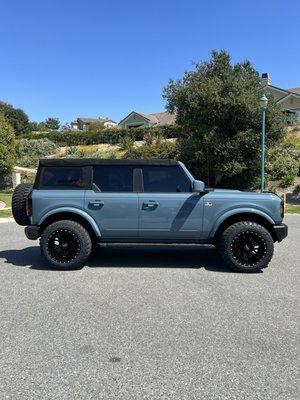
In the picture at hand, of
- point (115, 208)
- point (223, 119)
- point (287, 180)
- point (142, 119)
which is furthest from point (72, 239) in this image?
point (142, 119)

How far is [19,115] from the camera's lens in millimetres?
92000

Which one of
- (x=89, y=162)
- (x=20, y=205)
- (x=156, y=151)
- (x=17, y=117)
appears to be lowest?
(x=20, y=205)

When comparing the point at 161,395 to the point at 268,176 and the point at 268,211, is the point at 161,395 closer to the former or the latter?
Answer: the point at 268,211

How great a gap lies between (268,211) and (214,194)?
0.90 meters

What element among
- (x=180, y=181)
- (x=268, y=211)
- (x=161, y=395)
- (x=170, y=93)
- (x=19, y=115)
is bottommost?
(x=161, y=395)

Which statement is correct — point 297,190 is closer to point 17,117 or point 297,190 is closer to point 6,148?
point 6,148

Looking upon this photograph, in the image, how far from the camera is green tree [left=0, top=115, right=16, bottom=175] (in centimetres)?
2541

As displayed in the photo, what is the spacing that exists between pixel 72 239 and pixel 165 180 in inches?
70.8

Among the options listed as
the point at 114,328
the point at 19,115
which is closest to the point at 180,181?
the point at 114,328

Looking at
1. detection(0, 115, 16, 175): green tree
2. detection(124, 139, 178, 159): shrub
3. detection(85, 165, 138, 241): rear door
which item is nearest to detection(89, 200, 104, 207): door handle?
detection(85, 165, 138, 241): rear door

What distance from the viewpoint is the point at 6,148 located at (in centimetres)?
2552

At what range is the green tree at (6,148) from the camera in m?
25.4

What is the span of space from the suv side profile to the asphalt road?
43 centimetres

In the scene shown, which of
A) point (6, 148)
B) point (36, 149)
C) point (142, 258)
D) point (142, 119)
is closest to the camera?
point (142, 258)
